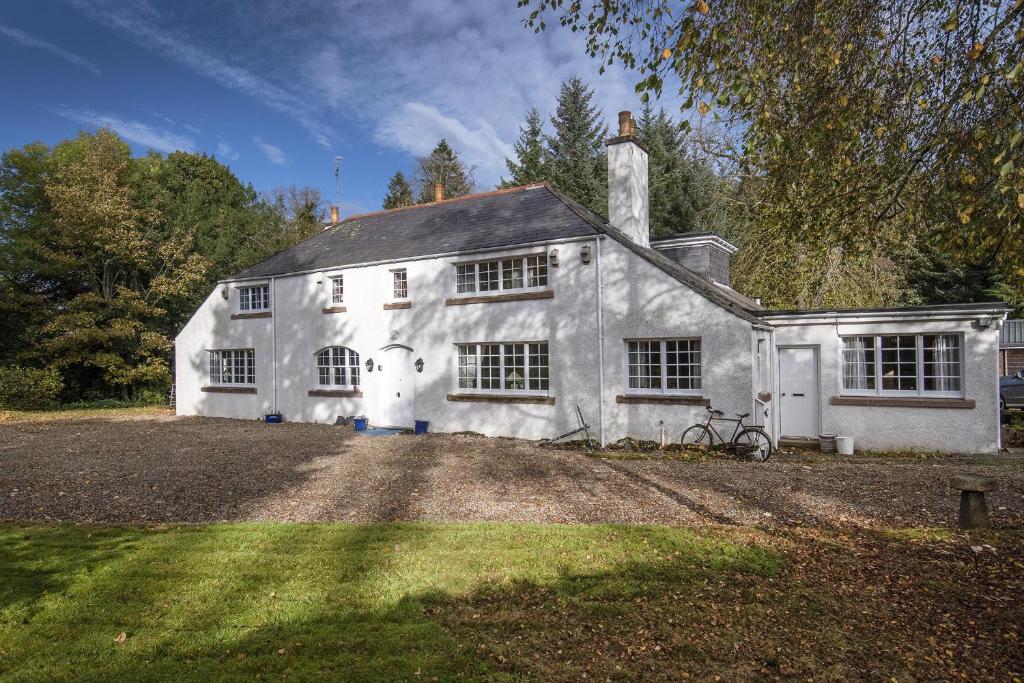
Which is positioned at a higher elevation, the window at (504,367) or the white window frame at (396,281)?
the white window frame at (396,281)

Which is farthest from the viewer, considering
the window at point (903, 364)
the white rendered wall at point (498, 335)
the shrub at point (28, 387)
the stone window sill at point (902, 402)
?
the shrub at point (28, 387)

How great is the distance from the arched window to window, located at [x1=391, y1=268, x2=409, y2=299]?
8.31ft

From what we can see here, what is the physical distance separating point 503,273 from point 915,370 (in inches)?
420

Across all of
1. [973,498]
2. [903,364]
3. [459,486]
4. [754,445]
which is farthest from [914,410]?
[459,486]

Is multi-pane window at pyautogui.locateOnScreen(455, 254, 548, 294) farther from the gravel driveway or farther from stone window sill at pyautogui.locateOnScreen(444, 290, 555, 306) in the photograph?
the gravel driveway

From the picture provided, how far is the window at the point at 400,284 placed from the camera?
19.5m

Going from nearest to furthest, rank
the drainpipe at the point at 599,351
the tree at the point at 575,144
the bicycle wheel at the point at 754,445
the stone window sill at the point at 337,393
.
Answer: the bicycle wheel at the point at 754,445, the drainpipe at the point at 599,351, the stone window sill at the point at 337,393, the tree at the point at 575,144

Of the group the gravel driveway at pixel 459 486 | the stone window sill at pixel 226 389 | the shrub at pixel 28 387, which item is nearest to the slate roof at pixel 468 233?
the stone window sill at pixel 226 389

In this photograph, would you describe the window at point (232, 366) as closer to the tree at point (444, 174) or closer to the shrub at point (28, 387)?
the shrub at point (28, 387)

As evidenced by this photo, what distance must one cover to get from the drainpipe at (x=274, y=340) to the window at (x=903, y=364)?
59.1ft

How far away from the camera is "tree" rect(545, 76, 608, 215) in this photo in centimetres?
3759

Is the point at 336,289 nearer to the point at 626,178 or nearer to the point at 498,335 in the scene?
the point at 498,335

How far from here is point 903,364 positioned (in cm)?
1487

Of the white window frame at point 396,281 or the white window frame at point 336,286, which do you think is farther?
the white window frame at point 336,286
